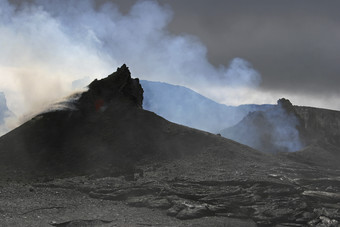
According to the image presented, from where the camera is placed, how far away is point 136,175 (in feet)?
124

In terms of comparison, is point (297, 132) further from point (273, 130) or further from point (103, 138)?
point (103, 138)

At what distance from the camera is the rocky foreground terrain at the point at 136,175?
25812 millimetres

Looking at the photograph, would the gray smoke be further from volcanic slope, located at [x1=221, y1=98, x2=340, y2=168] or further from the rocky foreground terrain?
the rocky foreground terrain

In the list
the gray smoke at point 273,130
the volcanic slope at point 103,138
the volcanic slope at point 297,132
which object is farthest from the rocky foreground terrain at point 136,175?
the gray smoke at point 273,130

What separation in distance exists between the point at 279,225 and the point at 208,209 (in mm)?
5315

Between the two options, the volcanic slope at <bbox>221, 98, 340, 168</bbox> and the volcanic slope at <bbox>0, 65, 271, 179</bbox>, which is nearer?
the volcanic slope at <bbox>0, 65, 271, 179</bbox>

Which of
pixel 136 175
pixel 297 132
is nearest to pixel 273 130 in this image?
pixel 297 132

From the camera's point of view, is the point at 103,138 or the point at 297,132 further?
the point at 297,132

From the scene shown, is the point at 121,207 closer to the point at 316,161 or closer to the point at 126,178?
the point at 126,178

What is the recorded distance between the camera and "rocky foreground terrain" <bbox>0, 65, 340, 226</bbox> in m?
25.8

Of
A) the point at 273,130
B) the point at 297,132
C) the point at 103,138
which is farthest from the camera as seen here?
the point at 273,130

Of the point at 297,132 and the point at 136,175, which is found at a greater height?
the point at 297,132

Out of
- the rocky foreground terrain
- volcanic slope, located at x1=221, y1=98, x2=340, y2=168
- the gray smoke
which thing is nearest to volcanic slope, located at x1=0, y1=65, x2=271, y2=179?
the rocky foreground terrain

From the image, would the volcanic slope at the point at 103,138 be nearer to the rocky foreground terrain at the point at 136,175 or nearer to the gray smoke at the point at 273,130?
the rocky foreground terrain at the point at 136,175
